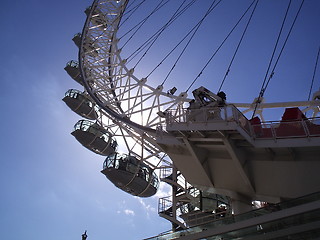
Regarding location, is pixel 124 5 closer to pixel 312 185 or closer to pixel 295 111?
pixel 295 111

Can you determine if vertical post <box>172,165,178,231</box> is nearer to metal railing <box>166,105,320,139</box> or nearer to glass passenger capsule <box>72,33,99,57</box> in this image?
metal railing <box>166,105,320,139</box>

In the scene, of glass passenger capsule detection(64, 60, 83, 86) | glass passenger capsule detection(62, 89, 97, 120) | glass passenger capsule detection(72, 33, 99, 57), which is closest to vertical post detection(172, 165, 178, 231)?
glass passenger capsule detection(62, 89, 97, 120)

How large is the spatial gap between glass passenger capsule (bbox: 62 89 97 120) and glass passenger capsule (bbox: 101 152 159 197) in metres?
8.07

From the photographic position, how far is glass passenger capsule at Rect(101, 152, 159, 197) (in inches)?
853

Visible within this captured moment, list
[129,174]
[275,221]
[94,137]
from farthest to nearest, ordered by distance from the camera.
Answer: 1. [94,137]
2. [129,174]
3. [275,221]

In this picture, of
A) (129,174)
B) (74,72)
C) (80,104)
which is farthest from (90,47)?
(129,174)

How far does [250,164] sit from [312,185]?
9.07ft

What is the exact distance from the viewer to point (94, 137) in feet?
84.5

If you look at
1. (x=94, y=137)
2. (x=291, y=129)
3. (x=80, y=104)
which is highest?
(x=80, y=104)

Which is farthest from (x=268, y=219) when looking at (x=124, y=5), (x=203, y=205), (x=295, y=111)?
(x=124, y=5)

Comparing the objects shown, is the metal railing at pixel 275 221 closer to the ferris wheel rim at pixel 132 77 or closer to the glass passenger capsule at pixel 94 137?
the ferris wheel rim at pixel 132 77

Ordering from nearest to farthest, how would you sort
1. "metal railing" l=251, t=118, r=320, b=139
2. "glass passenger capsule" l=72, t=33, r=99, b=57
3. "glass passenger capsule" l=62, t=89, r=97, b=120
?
"metal railing" l=251, t=118, r=320, b=139 < "glass passenger capsule" l=72, t=33, r=99, b=57 < "glass passenger capsule" l=62, t=89, r=97, b=120

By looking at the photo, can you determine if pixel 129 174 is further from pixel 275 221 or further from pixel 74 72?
pixel 74 72

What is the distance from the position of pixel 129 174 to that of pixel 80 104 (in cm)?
1050
